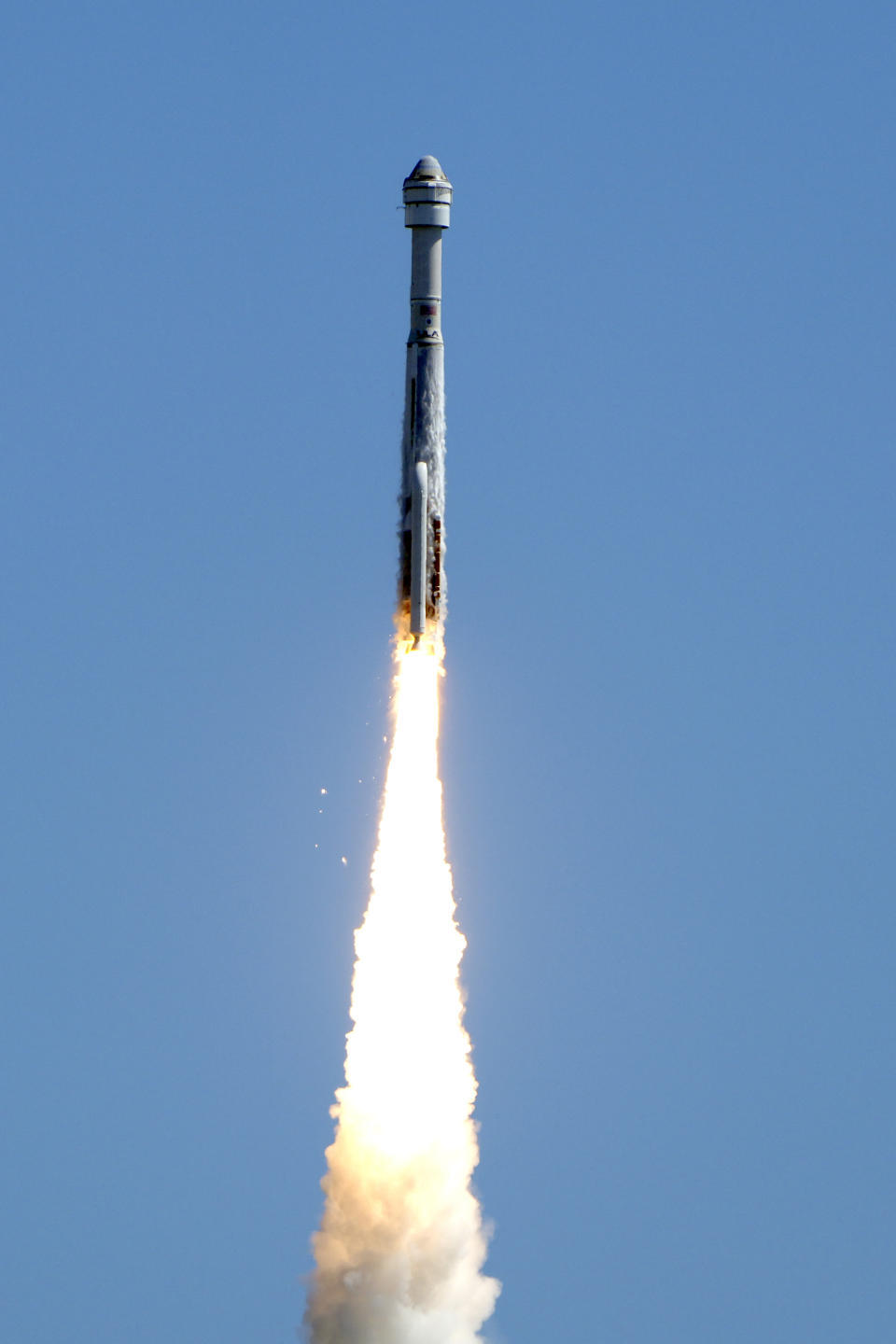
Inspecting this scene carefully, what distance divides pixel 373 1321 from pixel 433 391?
1711 cm

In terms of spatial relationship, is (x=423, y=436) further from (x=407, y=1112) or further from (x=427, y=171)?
(x=407, y=1112)

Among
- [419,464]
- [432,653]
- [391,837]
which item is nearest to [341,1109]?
[391,837]

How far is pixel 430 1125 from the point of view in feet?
131

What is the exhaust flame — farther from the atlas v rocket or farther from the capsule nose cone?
the capsule nose cone

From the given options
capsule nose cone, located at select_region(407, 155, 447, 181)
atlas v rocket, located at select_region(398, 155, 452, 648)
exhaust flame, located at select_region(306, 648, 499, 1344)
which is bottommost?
exhaust flame, located at select_region(306, 648, 499, 1344)

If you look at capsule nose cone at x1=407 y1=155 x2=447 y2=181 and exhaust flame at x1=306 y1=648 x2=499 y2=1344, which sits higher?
capsule nose cone at x1=407 y1=155 x2=447 y2=181

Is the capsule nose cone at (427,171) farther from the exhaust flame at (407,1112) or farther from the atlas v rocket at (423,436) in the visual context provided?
the exhaust flame at (407,1112)

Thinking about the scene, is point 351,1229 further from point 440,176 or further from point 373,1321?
point 440,176

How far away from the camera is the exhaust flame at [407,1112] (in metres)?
39.1

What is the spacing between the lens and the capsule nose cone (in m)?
39.2

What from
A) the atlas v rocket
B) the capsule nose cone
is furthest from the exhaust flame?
the capsule nose cone

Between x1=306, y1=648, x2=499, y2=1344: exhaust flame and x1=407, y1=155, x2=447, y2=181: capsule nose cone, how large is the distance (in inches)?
347

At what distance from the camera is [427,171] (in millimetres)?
39375

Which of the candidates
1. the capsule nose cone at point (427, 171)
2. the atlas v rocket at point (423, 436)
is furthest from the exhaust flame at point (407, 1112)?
the capsule nose cone at point (427, 171)
